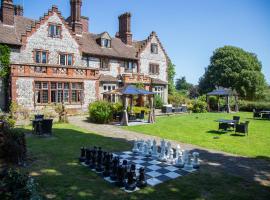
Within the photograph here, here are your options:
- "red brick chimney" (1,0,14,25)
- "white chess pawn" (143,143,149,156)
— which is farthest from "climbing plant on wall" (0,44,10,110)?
"white chess pawn" (143,143,149,156)

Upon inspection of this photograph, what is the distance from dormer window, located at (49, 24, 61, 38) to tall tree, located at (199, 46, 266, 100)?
37.7 metres

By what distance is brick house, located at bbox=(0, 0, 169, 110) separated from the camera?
22.1 m

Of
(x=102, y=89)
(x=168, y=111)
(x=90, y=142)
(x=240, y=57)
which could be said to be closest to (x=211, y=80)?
(x=240, y=57)

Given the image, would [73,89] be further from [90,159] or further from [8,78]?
[90,159]

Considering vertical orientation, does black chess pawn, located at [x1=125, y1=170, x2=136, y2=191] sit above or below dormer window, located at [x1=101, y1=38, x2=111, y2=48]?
below

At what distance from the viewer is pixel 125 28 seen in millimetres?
35625

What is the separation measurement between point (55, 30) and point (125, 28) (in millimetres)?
12356

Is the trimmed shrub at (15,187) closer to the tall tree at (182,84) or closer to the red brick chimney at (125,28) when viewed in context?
the red brick chimney at (125,28)

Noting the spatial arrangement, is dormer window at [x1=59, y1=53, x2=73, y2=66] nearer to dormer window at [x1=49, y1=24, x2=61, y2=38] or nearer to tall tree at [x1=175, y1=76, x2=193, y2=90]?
dormer window at [x1=49, y1=24, x2=61, y2=38]

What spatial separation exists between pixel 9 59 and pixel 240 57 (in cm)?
4643

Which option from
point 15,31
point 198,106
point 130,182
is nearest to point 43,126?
point 130,182

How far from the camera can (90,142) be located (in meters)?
12.2

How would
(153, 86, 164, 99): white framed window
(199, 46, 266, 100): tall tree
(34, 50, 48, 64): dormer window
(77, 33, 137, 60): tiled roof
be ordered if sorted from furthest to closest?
(199, 46, 266, 100): tall tree
(153, 86, 164, 99): white framed window
(77, 33, 137, 60): tiled roof
(34, 50, 48, 64): dormer window

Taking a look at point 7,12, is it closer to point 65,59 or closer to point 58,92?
point 65,59
